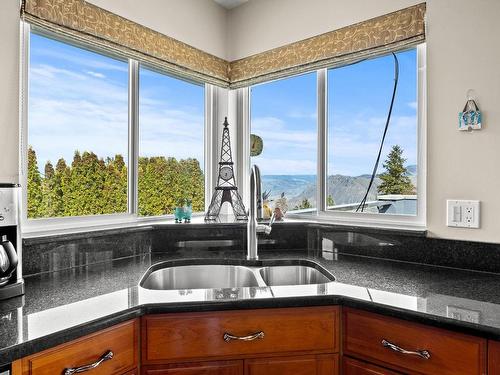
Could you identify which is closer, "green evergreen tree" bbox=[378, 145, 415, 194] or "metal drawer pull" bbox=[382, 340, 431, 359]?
"metal drawer pull" bbox=[382, 340, 431, 359]

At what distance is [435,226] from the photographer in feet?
5.61

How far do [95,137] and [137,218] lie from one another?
52 cm

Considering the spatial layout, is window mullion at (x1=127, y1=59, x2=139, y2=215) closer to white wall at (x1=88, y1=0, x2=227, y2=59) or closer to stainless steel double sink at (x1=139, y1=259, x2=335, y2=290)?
white wall at (x1=88, y1=0, x2=227, y2=59)

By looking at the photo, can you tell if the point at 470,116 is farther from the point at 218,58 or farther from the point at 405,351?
the point at 218,58

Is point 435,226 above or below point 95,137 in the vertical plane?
below

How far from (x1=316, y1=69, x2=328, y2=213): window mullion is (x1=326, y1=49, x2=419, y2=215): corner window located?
0.08 ft

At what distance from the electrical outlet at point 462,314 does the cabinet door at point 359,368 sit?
28cm

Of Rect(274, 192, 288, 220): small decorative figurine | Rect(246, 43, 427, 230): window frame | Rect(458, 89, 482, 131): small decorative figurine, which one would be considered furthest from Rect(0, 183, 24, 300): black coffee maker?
Rect(458, 89, 482, 131): small decorative figurine

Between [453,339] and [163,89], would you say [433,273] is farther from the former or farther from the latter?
[163,89]

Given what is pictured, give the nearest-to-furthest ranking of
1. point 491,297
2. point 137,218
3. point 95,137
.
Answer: point 491,297 → point 95,137 → point 137,218

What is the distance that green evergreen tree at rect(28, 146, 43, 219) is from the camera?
5.47ft

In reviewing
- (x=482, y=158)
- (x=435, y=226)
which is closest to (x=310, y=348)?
(x=435, y=226)

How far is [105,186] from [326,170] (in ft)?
4.27

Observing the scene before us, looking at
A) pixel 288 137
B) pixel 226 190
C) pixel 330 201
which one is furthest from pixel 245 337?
pixel 288 137
